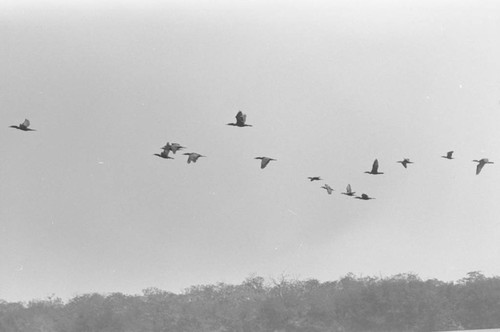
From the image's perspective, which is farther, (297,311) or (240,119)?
(297,311)

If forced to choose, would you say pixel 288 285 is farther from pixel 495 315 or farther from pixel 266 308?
pixel 495 315

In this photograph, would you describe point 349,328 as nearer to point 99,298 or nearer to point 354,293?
→ point 354,293

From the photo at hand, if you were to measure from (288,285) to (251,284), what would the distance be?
4146 mm

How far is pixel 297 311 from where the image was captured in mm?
92938

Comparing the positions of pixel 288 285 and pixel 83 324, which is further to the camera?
pixel 288 285

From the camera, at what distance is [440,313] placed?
92062mm

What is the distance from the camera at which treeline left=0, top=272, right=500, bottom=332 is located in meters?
90.9

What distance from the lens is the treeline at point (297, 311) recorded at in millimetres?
90875

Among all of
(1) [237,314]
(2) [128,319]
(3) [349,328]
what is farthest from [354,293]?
(2) [128,319]

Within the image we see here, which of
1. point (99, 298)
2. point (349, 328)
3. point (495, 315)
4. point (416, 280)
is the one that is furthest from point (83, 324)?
point (495, 315)

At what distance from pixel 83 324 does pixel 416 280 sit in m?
29.7

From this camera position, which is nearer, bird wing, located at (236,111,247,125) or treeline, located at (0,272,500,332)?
bird wing, located at (236,111,247,125)

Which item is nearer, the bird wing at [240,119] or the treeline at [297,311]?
the bird wing at [240,119]

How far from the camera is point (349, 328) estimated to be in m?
90.2
